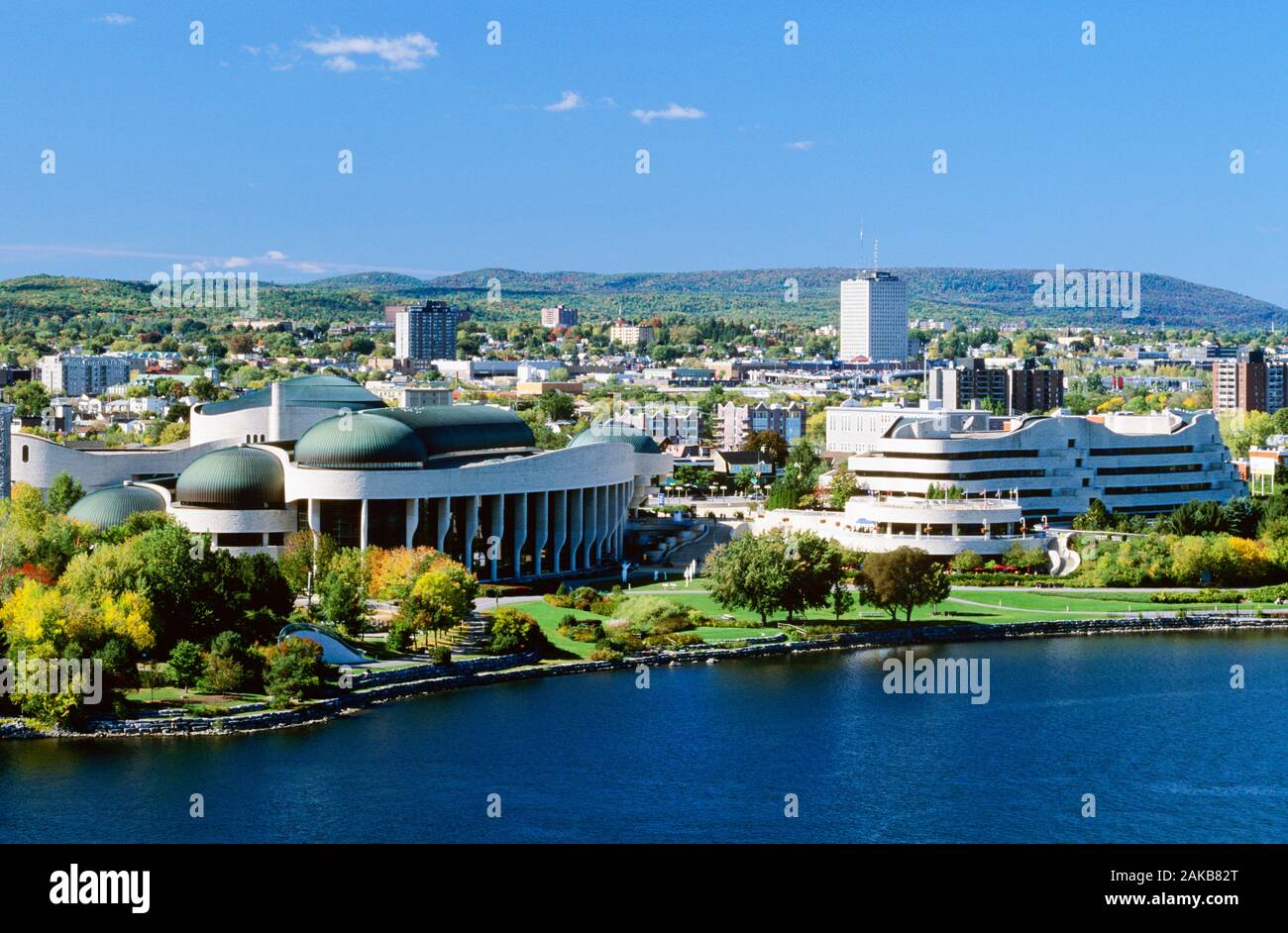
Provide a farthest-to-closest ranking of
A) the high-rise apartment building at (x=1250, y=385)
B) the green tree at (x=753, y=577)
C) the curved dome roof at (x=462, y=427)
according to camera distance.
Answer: the high-rise apartment building at (x=1250, y=385)
the curved dome roof at (x=462, y=427)
the green tree at (x=753, y=577)

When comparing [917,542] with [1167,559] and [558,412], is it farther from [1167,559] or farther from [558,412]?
[558,412]

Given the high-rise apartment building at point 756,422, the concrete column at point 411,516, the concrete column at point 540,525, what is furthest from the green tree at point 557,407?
the concrete column at point 411,516

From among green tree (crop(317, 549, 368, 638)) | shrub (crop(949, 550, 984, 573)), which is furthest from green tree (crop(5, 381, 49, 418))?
green tree (crop(317, 549, 368, 638))

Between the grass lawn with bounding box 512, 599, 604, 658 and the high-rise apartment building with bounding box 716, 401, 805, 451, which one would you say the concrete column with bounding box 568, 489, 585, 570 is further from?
the high-rise apartment building with bounding box 716, 401, 805, 451

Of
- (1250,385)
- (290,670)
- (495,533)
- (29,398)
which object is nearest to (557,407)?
(29,398)

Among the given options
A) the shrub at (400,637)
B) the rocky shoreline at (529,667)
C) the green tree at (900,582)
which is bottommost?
the rocky shoreline at (529,667)

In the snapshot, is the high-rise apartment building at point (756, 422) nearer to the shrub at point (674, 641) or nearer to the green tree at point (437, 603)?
the shrub at point (674, 641)
